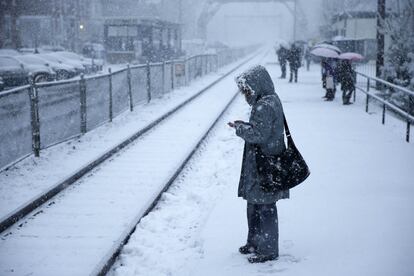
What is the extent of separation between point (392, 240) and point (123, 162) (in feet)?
17.9

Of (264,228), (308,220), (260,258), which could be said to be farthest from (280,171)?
(308,220)

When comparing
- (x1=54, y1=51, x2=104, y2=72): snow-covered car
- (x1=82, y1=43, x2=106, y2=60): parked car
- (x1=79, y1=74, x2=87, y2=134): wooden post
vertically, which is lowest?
(x1=79, y1=74, x2=87, y2=134): wooden post

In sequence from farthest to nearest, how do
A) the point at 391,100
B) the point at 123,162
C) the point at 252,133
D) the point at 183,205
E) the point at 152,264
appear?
the point at 391,100, the point at 123,162, the point at 183,205, the point at 152,264, the point at 252,133

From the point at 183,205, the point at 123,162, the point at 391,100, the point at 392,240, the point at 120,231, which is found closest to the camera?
the point at 392,240

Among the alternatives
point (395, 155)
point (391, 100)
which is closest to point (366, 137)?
point (395, 155)

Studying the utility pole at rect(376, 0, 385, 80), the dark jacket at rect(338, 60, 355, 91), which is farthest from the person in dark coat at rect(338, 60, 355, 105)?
the utility pole at rect(376, 0, 385, 80)

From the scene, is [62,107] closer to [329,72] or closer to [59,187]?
[59,187]

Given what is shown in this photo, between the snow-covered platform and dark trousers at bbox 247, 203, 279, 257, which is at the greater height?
dark trousers at bbox 247, 203, 279, 257

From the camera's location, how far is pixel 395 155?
31.4 feet

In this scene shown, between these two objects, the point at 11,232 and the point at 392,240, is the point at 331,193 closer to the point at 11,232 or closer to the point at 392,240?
the point at 392,240

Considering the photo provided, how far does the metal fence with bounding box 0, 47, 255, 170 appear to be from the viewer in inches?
332

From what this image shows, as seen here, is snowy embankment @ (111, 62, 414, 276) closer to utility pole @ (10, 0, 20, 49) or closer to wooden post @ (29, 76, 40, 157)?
wooden post @ (29, 76, 40, 157)

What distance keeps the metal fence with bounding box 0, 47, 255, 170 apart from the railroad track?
46.8 inches

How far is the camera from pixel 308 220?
20.3 feet
